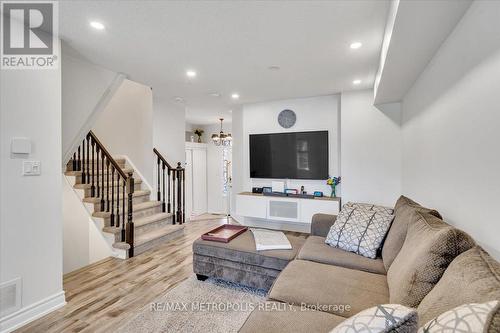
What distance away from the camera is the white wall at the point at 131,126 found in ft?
14.8

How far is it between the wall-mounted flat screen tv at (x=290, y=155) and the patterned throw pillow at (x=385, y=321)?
3.62 m

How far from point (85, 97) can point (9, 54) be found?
87 cm

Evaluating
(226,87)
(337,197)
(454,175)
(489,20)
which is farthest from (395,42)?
(337,197)

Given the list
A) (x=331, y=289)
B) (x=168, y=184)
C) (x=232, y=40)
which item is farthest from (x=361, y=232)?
(x=168, y=184)

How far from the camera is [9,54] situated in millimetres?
1901

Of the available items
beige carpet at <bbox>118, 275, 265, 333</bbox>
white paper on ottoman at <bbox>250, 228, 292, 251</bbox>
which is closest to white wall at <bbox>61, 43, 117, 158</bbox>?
beige carpet at <bbox>118, 275, 265, 333</bbox>

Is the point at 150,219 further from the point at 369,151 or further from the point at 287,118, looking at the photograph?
the point at 369,151

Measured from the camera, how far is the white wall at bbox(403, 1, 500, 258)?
122 cm

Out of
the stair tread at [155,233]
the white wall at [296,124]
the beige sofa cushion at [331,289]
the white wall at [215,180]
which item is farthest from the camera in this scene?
the white wall at [215,180]

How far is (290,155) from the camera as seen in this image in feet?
14.7

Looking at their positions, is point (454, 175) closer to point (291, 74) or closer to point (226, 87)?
point (291, 74)

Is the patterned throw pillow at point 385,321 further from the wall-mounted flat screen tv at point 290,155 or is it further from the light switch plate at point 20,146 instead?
the wall-mounted flat screen tv at point 290,155

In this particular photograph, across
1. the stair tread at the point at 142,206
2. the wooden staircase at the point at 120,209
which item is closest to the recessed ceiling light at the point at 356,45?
the wooden staircase at the point at 120,209

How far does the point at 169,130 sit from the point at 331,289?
4.31 meters
